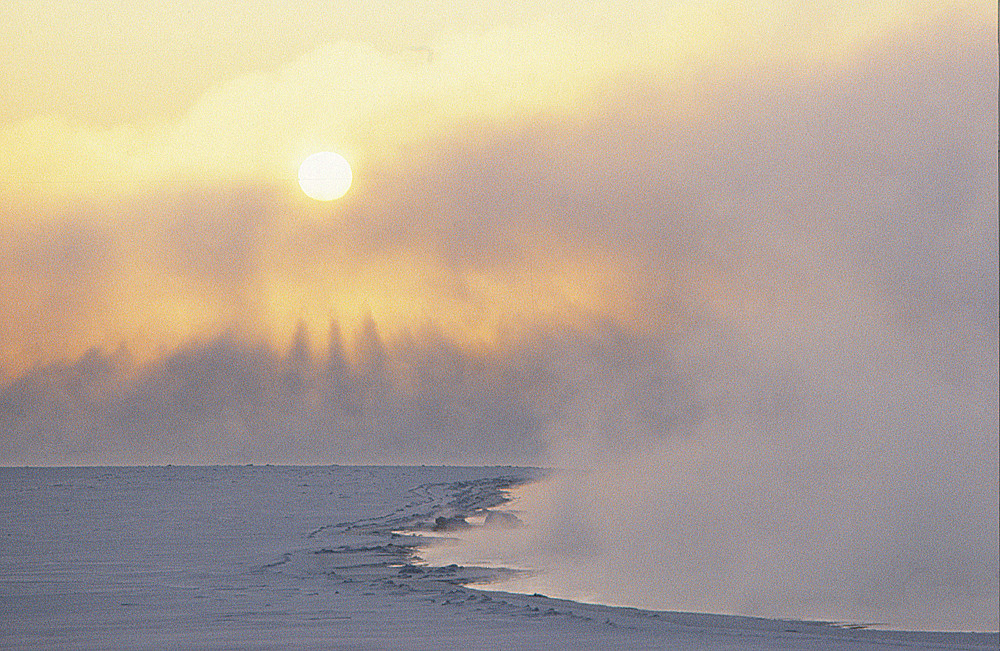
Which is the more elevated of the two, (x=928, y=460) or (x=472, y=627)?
(x=928, y=460)

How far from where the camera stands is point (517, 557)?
2395cm

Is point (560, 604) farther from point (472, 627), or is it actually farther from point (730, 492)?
point (730, 492)

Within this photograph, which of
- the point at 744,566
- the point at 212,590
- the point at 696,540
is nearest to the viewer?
the point at 212,590

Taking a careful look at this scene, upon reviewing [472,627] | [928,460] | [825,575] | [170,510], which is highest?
[928,460]

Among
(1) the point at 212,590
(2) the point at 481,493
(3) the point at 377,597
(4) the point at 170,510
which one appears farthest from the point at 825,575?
(2) the point at 481,493

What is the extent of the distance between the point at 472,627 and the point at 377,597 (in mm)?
3241

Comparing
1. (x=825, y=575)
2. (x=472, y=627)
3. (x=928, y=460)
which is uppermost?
(x=928, y=460)

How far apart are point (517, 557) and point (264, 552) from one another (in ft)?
16.9

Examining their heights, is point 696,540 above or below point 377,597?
above

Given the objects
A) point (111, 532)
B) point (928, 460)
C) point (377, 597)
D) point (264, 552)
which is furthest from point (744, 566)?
point (928, 460)

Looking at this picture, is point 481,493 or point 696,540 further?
point 481,493

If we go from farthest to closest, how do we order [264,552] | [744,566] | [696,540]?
[696,540] → [264,552] → [744,566]

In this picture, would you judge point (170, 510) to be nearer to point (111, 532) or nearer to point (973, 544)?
point (111, 532)

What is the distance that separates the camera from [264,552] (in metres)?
23.4
